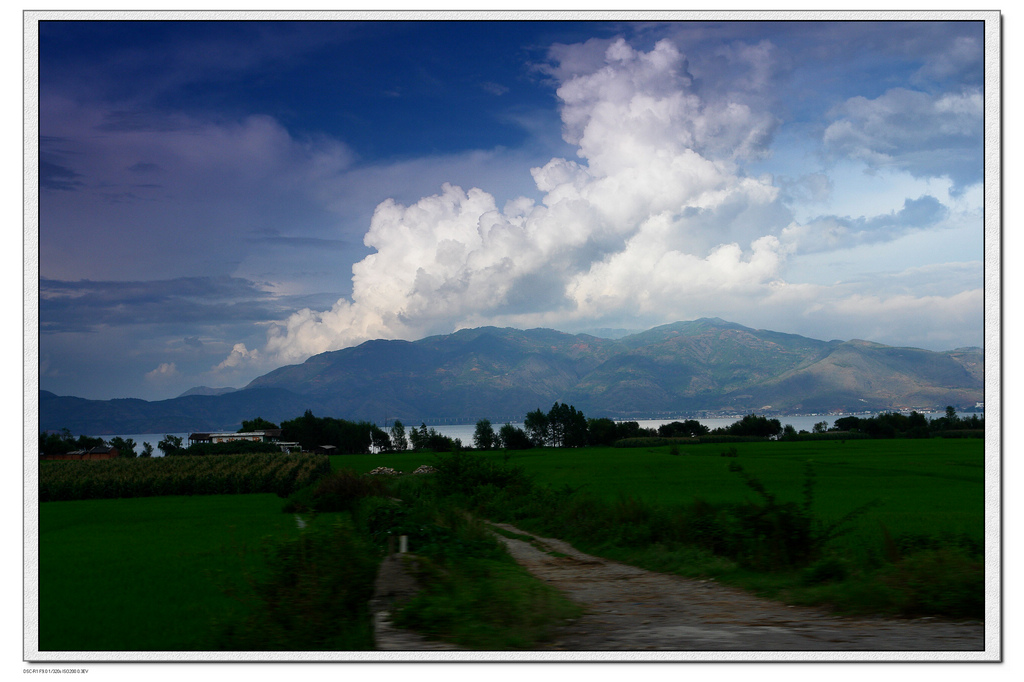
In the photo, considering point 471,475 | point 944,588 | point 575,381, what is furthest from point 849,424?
point 944,588

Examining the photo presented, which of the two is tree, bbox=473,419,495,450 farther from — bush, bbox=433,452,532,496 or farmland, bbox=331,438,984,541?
bush, bbox=433,452,532,496

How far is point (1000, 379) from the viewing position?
6.16 m

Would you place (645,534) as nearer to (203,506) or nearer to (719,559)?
(719,559)

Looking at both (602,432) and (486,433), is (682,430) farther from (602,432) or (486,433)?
(486,433)

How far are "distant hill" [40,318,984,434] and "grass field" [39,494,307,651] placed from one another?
6.90ft

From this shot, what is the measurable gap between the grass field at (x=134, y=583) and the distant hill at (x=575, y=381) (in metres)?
2.10

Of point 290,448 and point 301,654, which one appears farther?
point 290,448

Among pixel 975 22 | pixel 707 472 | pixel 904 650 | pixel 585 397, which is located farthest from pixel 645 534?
pixel 707 472

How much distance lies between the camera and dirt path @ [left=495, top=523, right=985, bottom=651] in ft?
17.7

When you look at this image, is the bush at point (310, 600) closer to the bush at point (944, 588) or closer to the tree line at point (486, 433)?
the bush at point (944, 588)

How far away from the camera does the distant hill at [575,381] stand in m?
12.0

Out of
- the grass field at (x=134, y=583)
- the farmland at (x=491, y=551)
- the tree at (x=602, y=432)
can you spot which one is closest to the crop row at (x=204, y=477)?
the farmland at (x=491, y=551)

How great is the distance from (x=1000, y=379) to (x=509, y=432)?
37.9 meters
